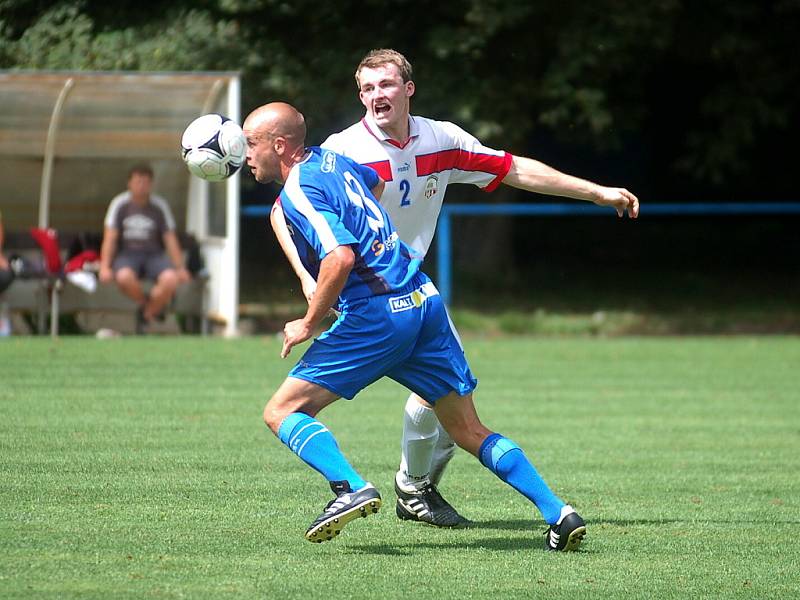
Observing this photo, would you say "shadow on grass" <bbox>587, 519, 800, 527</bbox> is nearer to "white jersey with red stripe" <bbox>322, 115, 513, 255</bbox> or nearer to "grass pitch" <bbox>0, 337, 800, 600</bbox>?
"grass pitch" <bbox>0, 337, 800, 600</bbox>

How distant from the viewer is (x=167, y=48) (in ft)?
57.0

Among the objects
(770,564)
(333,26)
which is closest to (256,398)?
(770,564)

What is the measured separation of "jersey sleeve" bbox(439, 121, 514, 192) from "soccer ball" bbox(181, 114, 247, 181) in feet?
3.57

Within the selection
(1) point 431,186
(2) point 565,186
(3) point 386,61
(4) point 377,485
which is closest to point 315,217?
(3) point 386,61

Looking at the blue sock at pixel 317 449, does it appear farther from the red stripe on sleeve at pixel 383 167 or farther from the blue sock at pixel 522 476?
the red stripe on sleeve at pixel 383 167

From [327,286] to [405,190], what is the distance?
1.20 metres

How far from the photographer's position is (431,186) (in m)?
6.37

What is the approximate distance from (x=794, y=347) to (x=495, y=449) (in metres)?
10.7

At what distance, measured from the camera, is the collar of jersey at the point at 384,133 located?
6.21 m

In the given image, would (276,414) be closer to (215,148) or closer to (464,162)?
(215,148)

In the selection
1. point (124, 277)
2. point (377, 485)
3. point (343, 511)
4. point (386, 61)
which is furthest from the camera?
point (124, 277)

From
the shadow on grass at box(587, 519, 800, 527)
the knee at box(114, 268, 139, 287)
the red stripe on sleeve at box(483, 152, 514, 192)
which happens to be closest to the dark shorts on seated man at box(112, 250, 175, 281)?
the knee at box(114, 268, 139, 287)

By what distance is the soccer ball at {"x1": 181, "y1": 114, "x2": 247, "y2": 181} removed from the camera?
18.9ft

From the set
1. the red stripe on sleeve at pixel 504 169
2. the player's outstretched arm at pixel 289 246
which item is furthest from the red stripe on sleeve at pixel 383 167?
the player's outstretched arm at pixel 289 246
